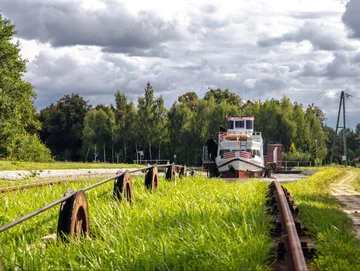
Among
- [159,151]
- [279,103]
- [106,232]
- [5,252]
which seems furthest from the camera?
[279,103]

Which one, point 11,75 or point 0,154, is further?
point 11,75

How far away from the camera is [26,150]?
5809 cm

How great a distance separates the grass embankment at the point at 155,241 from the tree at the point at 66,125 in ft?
362

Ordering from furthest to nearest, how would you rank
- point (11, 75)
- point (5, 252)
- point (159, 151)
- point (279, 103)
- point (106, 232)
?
1. point (279, 103)
2. point (159, 151)
3. point (11, 75)
4. point (106, 232)
5. point (5, 252)

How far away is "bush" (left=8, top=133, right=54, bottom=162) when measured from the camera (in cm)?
5409

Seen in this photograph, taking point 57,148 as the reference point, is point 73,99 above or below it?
above

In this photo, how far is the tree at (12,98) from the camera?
5097 centimetres

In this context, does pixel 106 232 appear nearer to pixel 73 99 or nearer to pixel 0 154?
pixel 0 154

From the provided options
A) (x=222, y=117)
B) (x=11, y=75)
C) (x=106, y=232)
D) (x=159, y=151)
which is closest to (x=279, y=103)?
(x=222, y=117)

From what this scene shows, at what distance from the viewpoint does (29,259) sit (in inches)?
265

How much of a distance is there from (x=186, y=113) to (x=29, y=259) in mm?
100889

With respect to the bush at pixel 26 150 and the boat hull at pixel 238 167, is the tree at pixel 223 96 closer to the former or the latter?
the bush at pixel 26 150

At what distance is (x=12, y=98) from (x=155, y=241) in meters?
47.6

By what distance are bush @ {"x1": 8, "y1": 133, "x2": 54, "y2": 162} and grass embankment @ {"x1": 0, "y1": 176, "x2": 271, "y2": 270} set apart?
4454 centimetres
